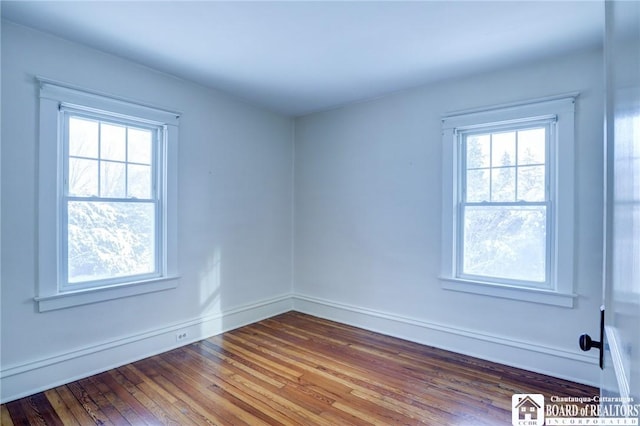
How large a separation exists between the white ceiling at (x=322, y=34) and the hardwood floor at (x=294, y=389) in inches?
107

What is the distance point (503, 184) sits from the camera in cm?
307

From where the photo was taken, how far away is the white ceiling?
2.16m

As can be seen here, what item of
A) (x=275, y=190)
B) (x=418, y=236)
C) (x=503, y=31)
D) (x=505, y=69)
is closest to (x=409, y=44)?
(x=503, y=31)

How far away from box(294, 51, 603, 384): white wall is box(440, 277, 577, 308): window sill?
0.06 m

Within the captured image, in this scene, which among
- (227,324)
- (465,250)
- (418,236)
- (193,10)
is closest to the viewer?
(193,10)

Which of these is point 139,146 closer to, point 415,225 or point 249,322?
point 249,322

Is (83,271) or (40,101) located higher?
(40,101)

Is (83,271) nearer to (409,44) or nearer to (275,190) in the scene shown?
(275,190)

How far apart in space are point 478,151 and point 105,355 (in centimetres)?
389

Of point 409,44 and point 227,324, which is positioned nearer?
point 409,44

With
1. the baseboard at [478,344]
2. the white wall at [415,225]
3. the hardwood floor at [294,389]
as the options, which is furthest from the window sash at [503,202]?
the hardwood floor at [294,389]

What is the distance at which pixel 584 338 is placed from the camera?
40.6 inches

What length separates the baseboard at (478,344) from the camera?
2680 millimetres

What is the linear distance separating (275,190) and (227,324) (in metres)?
1.78
